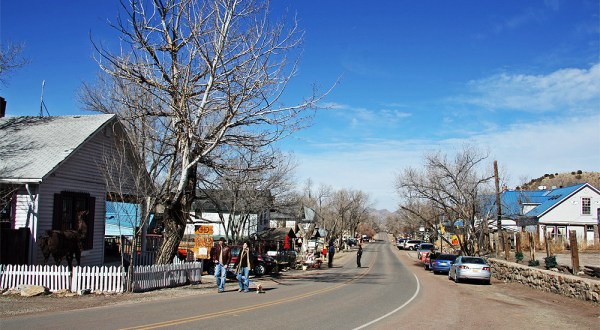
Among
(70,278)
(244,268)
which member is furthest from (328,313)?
(70,278)

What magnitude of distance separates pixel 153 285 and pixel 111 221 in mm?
12621

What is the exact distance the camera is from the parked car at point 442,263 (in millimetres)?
32719

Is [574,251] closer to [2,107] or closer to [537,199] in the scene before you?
[2,107]

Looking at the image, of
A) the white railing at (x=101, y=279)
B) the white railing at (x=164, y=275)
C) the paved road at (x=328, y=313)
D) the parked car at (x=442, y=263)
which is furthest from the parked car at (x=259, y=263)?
the parked car at (x=442, y=263)

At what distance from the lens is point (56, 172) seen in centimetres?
1775

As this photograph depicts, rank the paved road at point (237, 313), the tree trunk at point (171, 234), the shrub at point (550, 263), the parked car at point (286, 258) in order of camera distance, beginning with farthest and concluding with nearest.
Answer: the parked car at point (286, 258) → the shrub at point (550, 263) → the tree trunk at point (171, 234) → the paved road at point (237, 313)

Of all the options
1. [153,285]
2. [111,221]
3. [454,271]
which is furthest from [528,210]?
[153,285]

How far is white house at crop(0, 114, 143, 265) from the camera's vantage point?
55.5 ft

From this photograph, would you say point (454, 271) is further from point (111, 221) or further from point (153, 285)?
point (111, 221)

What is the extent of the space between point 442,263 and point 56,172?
24619 mm

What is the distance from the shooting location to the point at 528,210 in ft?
194

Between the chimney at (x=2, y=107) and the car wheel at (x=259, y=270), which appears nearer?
the chimney at (x=2, y=107)

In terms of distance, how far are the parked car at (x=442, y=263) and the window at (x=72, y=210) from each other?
72.9 feet

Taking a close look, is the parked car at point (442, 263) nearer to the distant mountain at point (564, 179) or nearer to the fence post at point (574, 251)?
the fence post at point (574, 251)
